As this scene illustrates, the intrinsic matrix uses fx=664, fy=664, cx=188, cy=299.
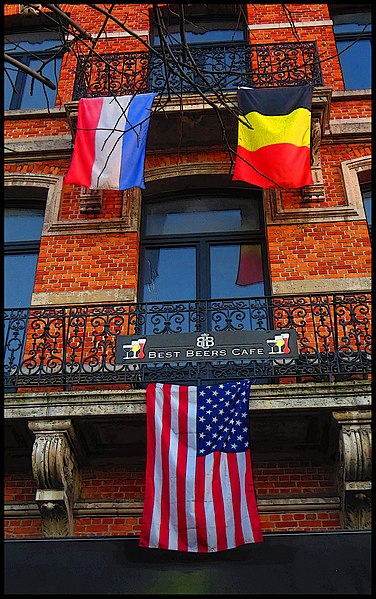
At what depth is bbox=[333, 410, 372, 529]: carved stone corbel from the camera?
667cm

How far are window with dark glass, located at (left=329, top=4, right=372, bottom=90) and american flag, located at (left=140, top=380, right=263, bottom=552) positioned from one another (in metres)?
6.83

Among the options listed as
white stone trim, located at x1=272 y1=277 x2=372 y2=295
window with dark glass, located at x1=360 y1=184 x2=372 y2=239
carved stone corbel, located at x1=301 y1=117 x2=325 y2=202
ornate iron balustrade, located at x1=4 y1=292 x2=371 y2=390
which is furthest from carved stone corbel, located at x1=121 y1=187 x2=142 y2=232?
window with dark glass, located at x1=360 y1=184 x2=372 y2=239

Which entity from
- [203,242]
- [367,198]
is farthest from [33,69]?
[367,198]

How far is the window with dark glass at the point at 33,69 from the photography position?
37.4ft

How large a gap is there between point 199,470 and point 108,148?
4.68 m

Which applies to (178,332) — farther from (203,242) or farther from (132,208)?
(132,208)

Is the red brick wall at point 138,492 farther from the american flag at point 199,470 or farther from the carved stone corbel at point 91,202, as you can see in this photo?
the carved stone corbel at point 91,202

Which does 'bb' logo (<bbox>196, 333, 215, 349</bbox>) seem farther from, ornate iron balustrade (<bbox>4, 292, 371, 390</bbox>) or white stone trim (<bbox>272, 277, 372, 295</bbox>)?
white stone trim (<bbox>272, 277, 372, 295</bbox>)

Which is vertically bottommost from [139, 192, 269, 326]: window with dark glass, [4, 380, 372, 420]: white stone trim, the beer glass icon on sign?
[4, 380, 372, 420]: white stone trim

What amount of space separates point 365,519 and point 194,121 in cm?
592

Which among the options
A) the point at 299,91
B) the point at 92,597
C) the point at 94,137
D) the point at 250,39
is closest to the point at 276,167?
the point at 299,91

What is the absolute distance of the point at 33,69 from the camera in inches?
468

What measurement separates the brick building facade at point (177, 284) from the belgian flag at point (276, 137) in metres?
0.48

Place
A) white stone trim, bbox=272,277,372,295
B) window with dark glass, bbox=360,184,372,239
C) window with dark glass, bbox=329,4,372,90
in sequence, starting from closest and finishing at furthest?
white stone trim, bbox=272,277,372,295 → window with dark glass, bbox=360,184,372,239 → window with dark glass, bbox=329,4,372,90
